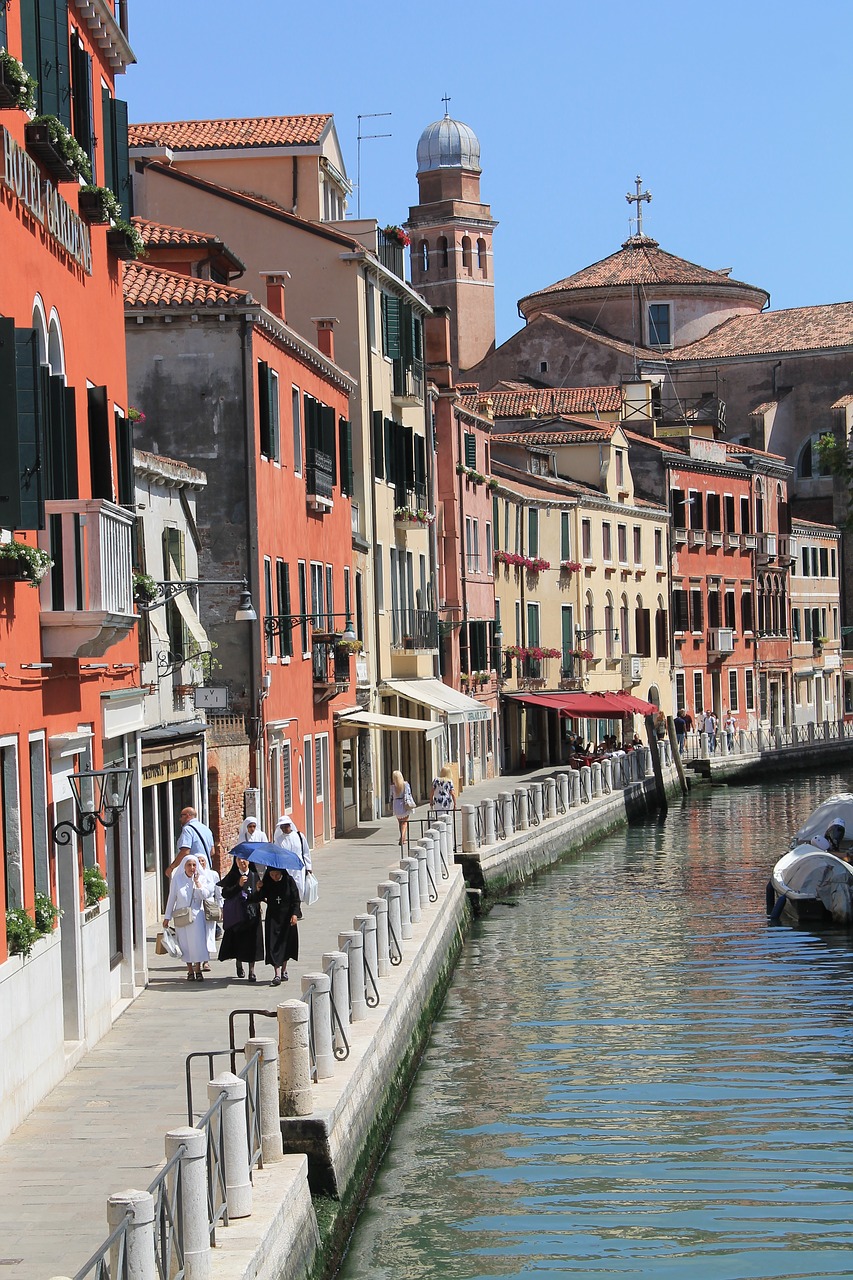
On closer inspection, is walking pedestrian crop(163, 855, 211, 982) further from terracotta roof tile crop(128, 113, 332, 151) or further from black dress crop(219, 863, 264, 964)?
terracotta roof tile crop(128, 113, 332, 151)

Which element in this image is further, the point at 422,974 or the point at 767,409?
the point at 767,409

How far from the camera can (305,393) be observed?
30828 millimetres

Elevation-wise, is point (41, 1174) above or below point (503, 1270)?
above

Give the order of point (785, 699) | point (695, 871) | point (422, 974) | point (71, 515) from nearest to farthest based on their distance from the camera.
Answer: point (71, 515)
point (422, 974)
point (695, 871)
point (785, 699)

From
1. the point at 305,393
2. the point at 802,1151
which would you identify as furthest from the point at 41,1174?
the point at 305,393

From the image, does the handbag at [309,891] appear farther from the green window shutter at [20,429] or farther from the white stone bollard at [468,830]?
the white stone bollard at [468,830]

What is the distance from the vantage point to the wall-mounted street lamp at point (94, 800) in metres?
14.3

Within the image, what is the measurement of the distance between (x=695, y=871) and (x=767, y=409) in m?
46.7

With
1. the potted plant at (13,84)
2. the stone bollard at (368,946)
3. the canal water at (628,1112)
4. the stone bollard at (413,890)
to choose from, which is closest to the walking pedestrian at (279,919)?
the stone bollard at (368,946)

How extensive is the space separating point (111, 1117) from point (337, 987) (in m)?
2.18

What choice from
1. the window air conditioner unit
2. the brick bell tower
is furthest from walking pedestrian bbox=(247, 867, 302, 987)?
the brick bell tower

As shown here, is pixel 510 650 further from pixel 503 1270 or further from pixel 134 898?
pixel 503 1270

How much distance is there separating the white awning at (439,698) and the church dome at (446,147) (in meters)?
61.3

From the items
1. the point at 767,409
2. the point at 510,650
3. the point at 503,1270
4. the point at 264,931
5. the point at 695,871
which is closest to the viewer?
the point at 503,1270
